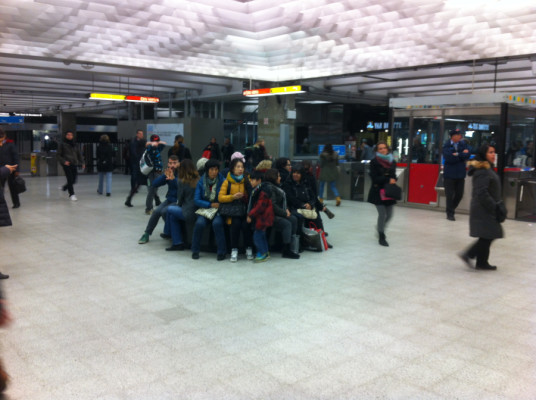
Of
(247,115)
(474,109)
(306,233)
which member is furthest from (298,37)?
(247,115)

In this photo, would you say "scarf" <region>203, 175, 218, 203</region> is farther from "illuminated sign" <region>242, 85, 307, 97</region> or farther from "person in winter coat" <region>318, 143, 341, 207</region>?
"illuminated sign" <region>242, 85, 307, 97</region>

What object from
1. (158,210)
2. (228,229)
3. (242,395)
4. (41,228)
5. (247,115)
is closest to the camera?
(242,395)

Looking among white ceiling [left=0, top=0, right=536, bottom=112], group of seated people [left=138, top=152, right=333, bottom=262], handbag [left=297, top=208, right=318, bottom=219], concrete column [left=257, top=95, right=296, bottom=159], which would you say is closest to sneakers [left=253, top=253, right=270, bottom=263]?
group of seated people [left=138, top=152, right=333, bottom=262]

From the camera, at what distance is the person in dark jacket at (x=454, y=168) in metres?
9.79

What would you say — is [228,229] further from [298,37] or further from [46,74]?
[46,74]

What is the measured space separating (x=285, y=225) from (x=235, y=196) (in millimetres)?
814

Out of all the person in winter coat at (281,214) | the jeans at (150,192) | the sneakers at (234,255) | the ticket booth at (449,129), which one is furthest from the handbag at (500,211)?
the jeans at (150,192)

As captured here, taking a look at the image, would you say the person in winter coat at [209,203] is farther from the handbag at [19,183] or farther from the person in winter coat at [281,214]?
the handbag at [19,183]

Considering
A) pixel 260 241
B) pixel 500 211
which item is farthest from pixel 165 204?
pixel 500 211

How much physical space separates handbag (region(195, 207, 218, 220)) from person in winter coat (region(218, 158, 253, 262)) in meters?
0.16

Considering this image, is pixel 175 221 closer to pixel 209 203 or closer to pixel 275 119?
pixel 209 203

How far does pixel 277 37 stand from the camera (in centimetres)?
1080

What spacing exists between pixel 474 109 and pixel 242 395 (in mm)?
9774

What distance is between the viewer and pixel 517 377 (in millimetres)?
3227
